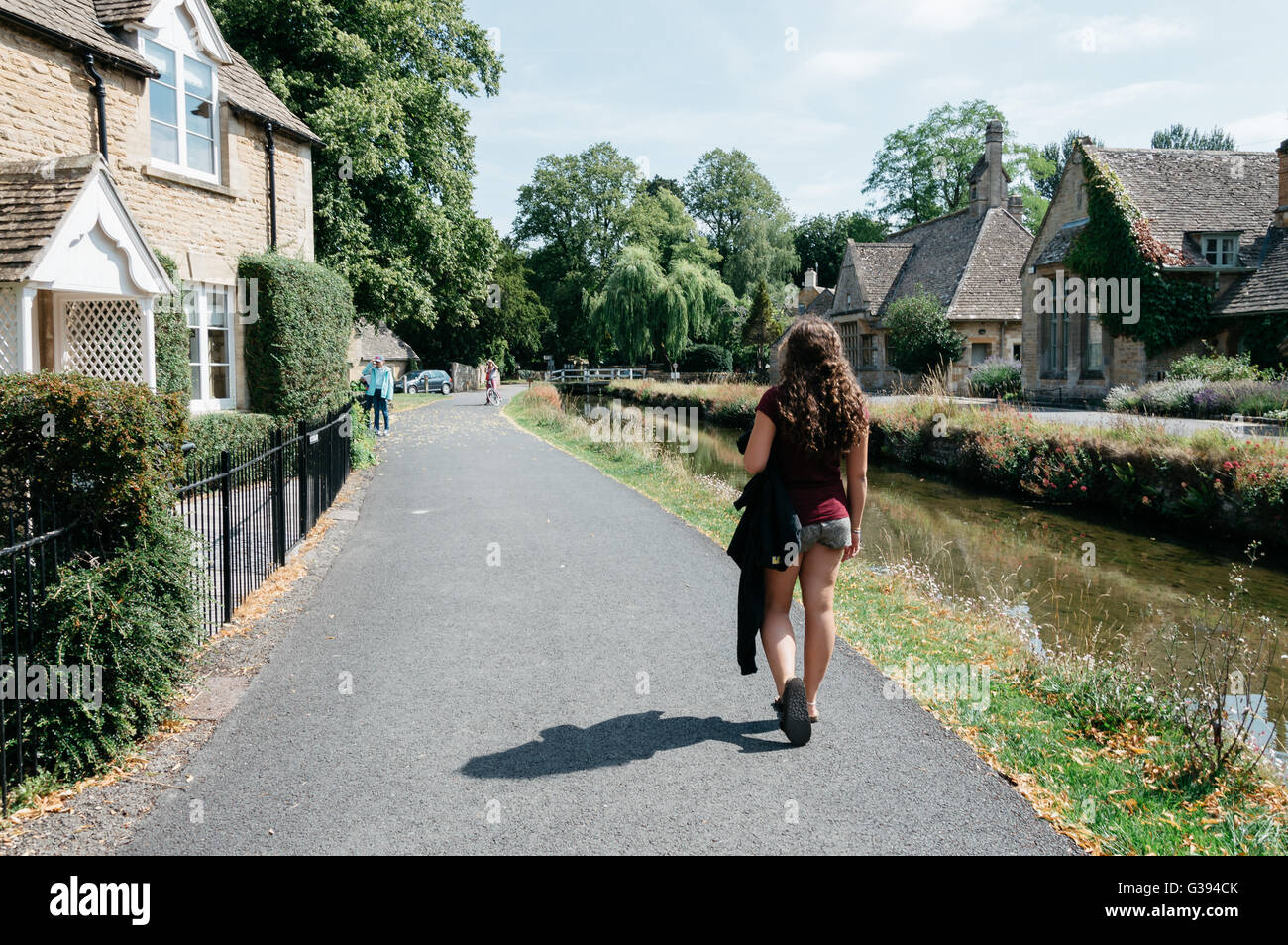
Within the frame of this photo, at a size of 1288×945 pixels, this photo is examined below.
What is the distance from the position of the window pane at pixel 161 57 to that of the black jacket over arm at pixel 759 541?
1396 cm

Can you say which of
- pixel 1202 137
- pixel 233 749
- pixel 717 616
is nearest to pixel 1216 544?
pixel 717 616

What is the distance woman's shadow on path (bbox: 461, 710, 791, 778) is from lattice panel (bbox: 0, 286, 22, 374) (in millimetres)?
9383

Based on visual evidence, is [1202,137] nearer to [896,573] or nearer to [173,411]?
[896,573]

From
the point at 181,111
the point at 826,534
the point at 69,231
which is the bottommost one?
the point at 826,534

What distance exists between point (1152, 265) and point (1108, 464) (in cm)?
1483

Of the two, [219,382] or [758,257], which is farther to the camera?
[758,257]

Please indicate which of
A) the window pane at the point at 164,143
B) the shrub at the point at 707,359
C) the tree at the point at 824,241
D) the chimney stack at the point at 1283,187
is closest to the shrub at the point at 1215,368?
the chimney stack at the point at 1283,187

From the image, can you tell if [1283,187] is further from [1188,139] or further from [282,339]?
[1188,139]

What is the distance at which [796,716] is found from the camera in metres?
4.96

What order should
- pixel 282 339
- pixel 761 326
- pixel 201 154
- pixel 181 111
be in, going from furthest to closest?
pixel 761 326, pixel 282 339, pixel 201 154, pixel 181 111

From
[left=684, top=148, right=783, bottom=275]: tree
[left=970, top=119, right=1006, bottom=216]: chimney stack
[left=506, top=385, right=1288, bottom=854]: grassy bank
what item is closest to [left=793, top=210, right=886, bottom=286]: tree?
[left=684, top=148, right=783, bottom=275]: tree

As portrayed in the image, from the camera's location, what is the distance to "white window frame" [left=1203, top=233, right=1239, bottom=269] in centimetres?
2838
